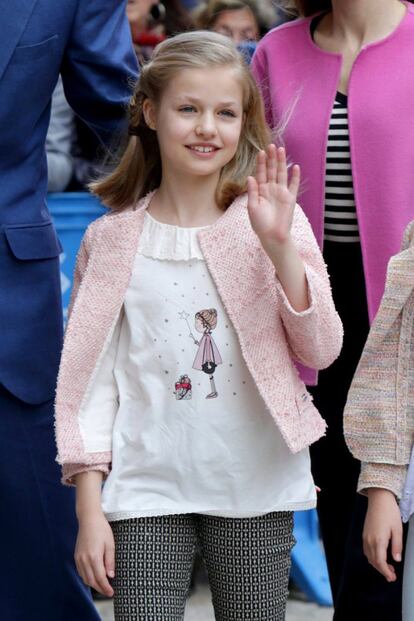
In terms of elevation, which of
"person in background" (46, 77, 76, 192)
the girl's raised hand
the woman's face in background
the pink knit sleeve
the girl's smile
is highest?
the woman's face in background

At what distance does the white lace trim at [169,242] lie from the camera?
2.88 metres

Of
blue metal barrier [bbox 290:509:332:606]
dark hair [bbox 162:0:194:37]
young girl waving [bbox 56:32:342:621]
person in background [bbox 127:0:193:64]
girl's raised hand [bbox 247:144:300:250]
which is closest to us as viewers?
girl's raised hand [bbox 247:144:300:250]

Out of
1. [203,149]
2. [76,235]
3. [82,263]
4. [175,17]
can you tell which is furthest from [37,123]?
[175,17]

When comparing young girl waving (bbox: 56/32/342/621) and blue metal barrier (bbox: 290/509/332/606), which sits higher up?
young girl waving (bbox: 56/32/342/621)

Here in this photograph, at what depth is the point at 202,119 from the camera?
113 inches

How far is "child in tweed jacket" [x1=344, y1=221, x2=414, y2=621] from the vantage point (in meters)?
2.72

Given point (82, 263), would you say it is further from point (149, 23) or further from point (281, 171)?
point (149, 23)

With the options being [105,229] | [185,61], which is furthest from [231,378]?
[185,61]

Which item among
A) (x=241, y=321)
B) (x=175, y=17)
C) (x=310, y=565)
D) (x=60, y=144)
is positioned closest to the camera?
(x=241, y=321)

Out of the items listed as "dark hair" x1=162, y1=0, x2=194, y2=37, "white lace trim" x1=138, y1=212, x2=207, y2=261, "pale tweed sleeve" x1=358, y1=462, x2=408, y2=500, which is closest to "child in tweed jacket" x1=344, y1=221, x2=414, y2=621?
"pale tweed sleeve" x1=358, y1=462, x2=408, y2=500

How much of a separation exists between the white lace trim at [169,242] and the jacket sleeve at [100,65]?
504 millimetres

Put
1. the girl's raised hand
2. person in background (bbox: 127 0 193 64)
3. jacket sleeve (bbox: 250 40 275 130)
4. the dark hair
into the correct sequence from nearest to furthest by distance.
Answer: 1. the girl's raised hand
2. jacket sleeve (bbox: 250 40 275 130)
3. person in background (bbox: 127 0 193 64)
4. the dark hair

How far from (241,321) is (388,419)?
344 millimetres

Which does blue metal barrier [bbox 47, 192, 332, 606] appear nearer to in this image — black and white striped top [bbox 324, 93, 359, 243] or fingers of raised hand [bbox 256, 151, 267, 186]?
black and white striped top [bbox 324, 93, 359, 243]
